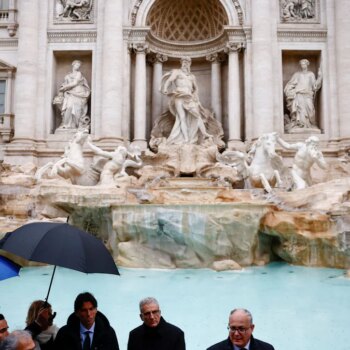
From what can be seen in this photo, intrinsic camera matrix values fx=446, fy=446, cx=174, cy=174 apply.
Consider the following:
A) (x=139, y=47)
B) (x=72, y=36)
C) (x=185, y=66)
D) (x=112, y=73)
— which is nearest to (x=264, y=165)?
(x=185, y=66)

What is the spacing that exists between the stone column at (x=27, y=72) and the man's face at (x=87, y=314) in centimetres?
1570

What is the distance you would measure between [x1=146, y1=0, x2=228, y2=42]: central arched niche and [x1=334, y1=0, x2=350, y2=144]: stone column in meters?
4.68

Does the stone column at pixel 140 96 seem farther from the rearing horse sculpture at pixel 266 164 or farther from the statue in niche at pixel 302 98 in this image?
the statue in niche at pixel 302 98

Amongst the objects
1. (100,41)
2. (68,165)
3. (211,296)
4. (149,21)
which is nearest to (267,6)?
(149,21)

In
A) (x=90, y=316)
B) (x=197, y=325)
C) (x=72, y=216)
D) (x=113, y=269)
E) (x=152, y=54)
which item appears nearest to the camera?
(x=90, y=316)

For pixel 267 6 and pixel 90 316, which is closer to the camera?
pixel 90 316

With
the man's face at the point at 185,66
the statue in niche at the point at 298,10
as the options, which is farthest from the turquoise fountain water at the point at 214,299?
the statue in niche at the point at 298,10

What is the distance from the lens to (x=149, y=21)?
63.1 feet

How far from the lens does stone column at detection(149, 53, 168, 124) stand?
1962 cm

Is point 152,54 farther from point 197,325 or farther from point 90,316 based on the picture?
point 90,316

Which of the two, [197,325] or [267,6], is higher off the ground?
[267,6]

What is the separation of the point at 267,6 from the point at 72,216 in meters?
12.0

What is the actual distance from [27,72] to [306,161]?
11.7 m

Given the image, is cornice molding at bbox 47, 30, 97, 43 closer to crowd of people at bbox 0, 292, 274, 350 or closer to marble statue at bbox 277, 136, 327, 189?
marble statue at bbox 277, 136, 327, 189
